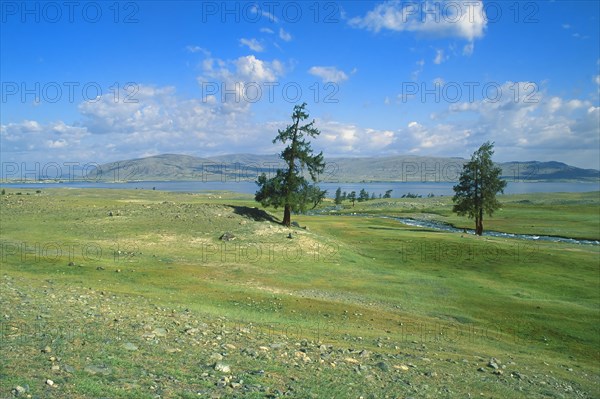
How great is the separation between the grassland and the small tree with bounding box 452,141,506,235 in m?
20.5

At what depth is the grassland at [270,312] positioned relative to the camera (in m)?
11.8

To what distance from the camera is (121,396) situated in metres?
9.49

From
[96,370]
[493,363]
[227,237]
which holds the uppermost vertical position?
[96,370]

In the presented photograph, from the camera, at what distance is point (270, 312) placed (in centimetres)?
2341

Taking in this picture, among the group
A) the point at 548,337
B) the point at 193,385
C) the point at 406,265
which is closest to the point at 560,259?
the point at 406,265

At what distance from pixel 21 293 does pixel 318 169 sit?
1619 inches

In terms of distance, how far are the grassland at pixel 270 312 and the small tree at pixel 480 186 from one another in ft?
67.3

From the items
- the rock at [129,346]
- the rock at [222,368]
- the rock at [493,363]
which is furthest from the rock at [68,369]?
the rock at [493,363]

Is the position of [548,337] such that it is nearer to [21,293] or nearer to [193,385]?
[193,385]

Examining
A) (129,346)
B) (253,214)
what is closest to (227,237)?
(253,214)

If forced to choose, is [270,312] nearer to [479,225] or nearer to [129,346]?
[129,346]

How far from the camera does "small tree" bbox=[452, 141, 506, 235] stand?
243 ft

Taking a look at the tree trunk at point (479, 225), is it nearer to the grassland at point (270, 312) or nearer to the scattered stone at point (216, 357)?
the grassland at point (270, 312)

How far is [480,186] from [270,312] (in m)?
62.7
